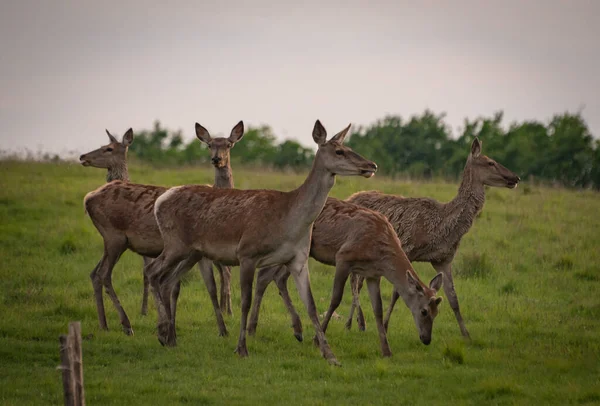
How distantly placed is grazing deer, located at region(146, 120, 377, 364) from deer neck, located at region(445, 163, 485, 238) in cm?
258

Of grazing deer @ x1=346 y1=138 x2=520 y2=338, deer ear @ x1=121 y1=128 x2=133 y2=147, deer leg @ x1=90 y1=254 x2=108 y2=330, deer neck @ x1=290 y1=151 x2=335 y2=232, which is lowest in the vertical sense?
deer leg @ x1=90 y1=254 x2=108 y2=330

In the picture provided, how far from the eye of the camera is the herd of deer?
10938mm

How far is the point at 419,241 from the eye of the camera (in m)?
12.9

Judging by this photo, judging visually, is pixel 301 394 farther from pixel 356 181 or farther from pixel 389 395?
pixel 356 181

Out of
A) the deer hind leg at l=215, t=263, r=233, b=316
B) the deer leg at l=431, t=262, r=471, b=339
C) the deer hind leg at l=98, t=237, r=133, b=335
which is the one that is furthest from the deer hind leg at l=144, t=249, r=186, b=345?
the deer leg at l=431, t=262, r=471, b=339

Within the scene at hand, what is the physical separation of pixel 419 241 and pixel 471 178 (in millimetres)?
1266

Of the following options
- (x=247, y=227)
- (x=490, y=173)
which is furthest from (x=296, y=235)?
(x=490, y=173)

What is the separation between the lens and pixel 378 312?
11.4 m

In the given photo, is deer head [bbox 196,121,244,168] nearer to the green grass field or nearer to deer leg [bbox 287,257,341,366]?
the green grass field

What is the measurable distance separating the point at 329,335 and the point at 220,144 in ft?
11.8

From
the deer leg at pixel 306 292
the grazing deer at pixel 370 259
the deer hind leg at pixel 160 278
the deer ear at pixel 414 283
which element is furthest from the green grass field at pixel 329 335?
the deer ear at pixel 414 283

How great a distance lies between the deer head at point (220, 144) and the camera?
14.1m

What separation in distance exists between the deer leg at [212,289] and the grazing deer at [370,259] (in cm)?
38

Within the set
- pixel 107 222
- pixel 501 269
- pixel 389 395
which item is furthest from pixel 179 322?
pixel 501 269
